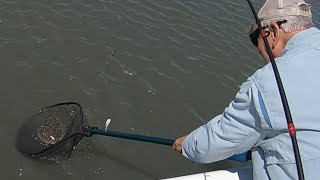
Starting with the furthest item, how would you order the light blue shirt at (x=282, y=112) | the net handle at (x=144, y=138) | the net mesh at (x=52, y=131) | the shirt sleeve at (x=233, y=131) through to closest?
the net mesh at (x=52, y=131)
the net handle at (x=144, y=138)
the shirt sleeve at (x=233, y=131)
the light blue shirt at (x=282, y=112)

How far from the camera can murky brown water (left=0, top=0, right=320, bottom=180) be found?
6.14m

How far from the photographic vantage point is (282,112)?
2.69m

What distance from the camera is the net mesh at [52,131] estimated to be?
225 inches

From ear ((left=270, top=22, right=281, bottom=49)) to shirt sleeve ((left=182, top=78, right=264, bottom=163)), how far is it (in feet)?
1.37

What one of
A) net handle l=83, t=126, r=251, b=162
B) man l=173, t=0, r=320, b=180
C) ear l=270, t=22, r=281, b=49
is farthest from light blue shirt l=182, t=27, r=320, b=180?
net handle l=83, t=126, r=251, b=162

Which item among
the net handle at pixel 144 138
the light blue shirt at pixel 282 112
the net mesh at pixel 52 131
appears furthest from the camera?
the net mesh at pixel 52 131

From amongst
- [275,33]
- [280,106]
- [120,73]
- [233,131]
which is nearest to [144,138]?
[233,131]

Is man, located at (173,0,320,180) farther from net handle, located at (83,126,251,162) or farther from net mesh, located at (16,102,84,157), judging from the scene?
net mesh, located at (16,102,84,157)

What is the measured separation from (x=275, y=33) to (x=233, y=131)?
0.80m

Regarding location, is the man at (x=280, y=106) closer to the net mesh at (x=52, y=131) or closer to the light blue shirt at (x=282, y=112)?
the light blue shirt at (x=282, y=112)

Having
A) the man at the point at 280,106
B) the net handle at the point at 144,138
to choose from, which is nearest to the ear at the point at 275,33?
the man at the point at 280,106

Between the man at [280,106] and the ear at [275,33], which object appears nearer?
the man at [280,106]

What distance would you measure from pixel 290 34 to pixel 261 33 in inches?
10.3

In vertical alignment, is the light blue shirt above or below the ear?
below
